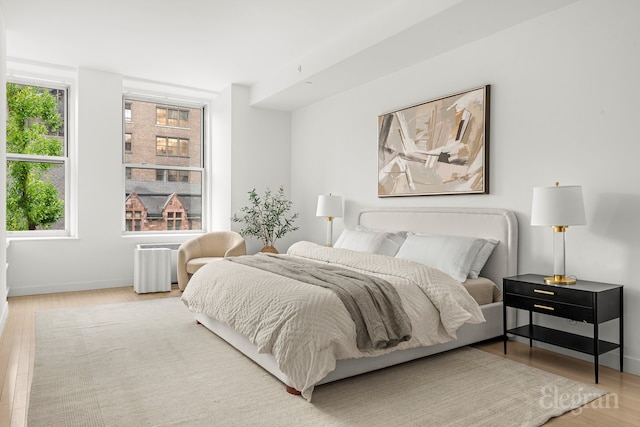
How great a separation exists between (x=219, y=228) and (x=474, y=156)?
13.2 feet

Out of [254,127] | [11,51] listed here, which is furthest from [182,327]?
[11,51]

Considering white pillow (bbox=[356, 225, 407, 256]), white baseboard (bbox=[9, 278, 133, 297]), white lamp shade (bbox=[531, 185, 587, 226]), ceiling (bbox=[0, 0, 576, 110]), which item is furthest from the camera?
white baseboard (bbox=[9, 278, 133, 297])

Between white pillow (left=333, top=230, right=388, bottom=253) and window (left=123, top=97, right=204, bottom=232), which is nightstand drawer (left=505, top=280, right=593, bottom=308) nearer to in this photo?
white pillow (left=333, top=230, right=388, bottom=253)

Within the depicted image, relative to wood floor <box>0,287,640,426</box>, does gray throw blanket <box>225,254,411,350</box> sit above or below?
above

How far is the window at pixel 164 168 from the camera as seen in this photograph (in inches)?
247

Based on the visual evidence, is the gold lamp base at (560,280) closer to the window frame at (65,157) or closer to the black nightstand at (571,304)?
the black nightstand at (571,304)

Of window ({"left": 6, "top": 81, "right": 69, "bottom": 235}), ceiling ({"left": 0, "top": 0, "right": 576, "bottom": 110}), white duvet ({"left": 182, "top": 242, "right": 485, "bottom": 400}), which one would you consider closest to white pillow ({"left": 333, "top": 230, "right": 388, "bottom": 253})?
white duvet ({"left": 182, "top": 242, "right": 485, "bottom": 400})

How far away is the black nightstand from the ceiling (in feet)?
6.57

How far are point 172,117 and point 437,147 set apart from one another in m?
4.31

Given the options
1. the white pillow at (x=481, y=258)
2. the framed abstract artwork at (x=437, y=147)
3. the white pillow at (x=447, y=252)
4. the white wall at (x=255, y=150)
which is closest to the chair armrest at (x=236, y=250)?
the white wall at (x=255, y=150)

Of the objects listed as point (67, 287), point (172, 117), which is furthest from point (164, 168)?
point (67, 287)

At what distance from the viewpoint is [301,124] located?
641cm

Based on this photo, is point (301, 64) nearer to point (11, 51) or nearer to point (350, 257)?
point (350, 257)

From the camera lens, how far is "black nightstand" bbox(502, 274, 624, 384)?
263cm
